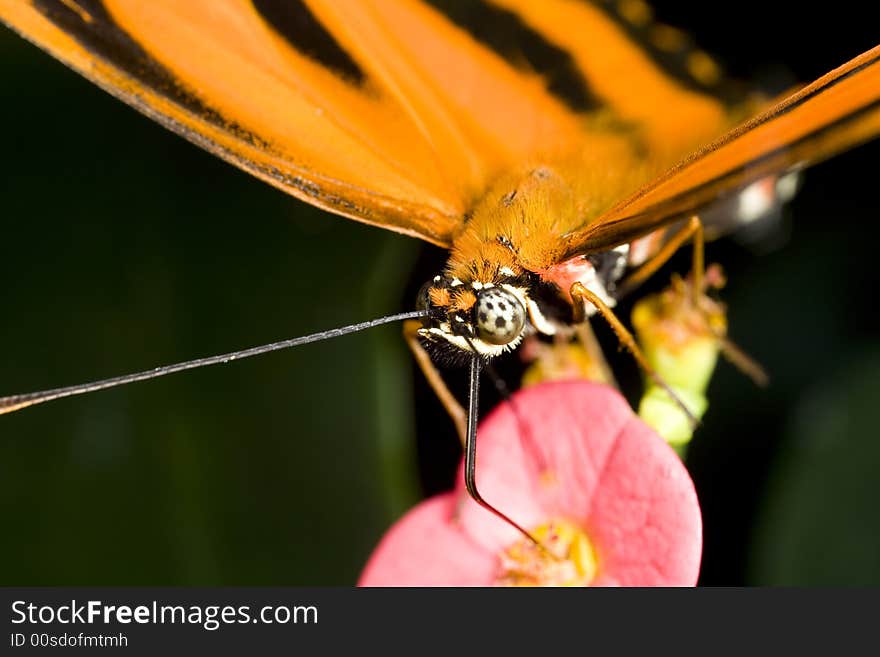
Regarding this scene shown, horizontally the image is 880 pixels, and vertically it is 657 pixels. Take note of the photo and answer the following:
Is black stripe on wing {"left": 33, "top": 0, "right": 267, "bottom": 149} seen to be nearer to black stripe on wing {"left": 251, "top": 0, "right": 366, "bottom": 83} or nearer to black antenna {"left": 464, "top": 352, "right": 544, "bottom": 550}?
black stripe on wing {"left": 251, "top": 0, "right": 366, "bottom": 83}

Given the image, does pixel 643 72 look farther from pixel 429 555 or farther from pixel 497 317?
pixel 429 555

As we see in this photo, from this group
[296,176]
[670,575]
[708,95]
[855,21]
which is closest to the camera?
[670,575]

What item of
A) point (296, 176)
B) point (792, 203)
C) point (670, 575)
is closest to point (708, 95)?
point (792, 203)

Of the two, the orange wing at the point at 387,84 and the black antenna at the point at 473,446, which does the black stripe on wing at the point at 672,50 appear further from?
the black antenna at the point at 473,446

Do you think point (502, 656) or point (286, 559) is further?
point (286, 559)

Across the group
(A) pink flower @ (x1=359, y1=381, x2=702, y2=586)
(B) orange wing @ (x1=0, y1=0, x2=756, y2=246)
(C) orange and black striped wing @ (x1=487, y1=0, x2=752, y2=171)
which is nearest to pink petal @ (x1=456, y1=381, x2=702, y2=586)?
(A) pink flower @ (x1=359, y1=381, x2=702, y2=586)

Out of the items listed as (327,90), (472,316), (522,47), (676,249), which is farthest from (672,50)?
(472,316)

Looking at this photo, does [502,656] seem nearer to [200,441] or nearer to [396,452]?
[396,452]
